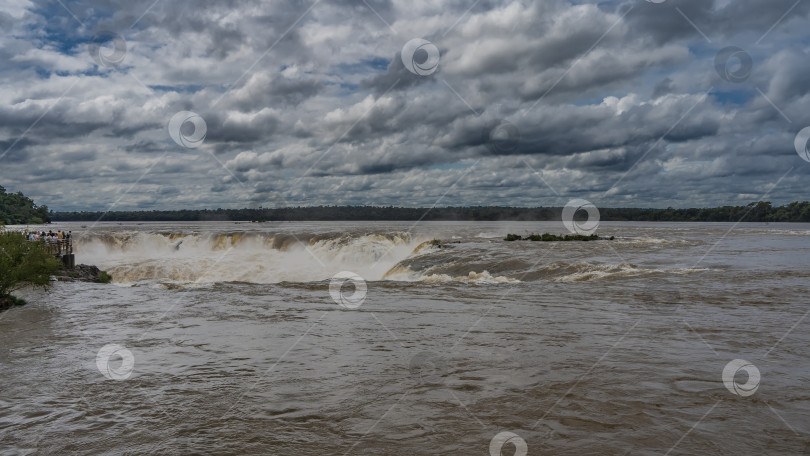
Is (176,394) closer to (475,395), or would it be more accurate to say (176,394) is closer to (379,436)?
(379,436)

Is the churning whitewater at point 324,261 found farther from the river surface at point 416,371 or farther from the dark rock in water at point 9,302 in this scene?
the dark rock in water at point 9,302

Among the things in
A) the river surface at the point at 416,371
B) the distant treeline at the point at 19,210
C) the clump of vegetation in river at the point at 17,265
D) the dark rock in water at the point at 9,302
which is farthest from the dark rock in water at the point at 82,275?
the distant treeline at the point at 19,210

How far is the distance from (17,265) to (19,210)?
201 m

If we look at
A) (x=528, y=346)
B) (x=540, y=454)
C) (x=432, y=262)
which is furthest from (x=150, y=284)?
(x=540, y=454)

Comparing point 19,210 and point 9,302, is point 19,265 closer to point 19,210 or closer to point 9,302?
point 9,302

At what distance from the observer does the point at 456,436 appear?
664cm

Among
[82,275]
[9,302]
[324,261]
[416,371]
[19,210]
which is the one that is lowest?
[416,371]

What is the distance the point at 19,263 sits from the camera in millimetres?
19734

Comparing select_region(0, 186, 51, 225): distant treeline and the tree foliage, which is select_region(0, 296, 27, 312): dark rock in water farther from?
select_region(0, 186, 51, 225): distant treeline

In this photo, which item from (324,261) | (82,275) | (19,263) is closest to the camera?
(19,263)

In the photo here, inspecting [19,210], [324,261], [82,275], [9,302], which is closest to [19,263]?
[9,302]

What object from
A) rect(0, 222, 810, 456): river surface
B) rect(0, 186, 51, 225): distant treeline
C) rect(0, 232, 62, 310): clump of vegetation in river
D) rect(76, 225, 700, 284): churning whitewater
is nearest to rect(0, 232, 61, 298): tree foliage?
rect(0, 232, 62, 310): clump of vegetation in river

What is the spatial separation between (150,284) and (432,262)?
1683 cm

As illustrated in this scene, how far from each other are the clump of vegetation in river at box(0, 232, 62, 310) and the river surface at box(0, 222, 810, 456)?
99 centimetres
